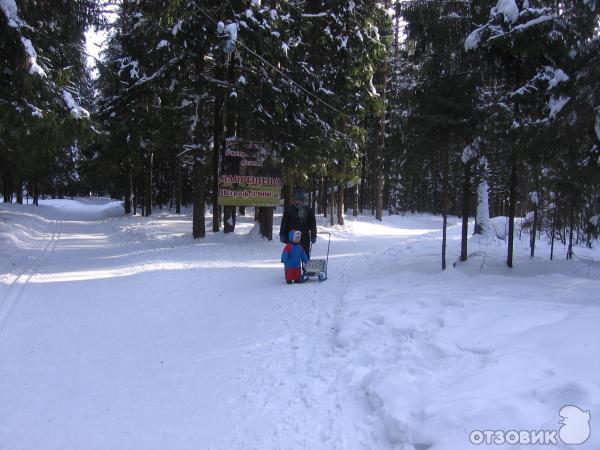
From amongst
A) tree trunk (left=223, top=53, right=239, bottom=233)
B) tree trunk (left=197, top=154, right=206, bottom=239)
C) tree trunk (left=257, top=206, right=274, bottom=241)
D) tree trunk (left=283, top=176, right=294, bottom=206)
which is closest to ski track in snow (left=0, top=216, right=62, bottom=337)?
tree trunk (left=197, top=154, right=206, bottom=239)

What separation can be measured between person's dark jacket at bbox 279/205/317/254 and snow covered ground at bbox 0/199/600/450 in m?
1.08

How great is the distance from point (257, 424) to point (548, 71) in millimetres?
7831

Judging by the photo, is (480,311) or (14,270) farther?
(14,270)

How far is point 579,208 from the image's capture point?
995 cm

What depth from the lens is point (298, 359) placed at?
16.7 ft

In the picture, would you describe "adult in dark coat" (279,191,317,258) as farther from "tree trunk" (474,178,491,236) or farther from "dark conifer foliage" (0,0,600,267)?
"tree trunk" (474,178,491,236)

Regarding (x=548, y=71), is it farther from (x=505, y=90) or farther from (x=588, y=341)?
(x=588, y=341)

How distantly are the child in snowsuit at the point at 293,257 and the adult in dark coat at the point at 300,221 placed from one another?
0.22 metres

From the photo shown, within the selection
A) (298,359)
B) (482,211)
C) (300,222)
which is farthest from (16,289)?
(482,211)

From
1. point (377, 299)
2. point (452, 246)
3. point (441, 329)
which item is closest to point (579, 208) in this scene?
point (452, 246)

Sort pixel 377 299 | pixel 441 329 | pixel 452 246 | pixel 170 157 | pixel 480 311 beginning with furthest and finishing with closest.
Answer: pixel 170 157, pixel 452 246, pixel 377 299, pixel 480 311, pixel 441 329

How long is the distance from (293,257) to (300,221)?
0.84 meters

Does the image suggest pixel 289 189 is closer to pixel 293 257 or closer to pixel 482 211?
pixel 482 211

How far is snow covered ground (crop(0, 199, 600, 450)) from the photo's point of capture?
11.3ft
